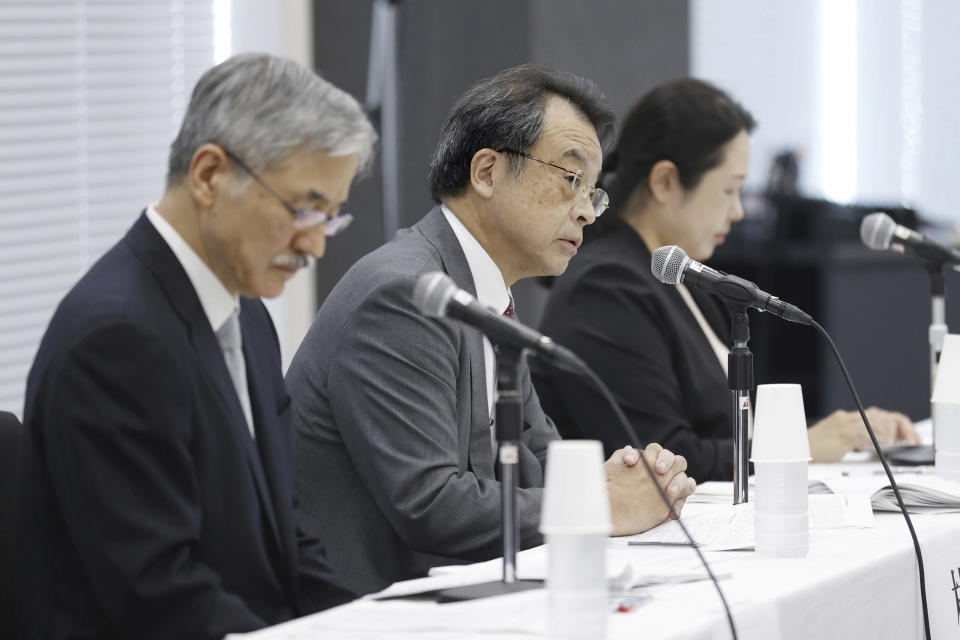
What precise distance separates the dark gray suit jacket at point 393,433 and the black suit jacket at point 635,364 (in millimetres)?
689

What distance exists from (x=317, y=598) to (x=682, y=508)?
67cm

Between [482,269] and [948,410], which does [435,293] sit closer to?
[482,269]

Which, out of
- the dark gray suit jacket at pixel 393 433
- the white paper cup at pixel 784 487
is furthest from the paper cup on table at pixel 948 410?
the dark gray suit jacket at pixel 393 433

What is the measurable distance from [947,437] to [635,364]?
0.66 meters

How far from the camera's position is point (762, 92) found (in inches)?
234

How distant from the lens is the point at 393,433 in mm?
1943

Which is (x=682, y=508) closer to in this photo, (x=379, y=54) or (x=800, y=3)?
(x=379, y=54)

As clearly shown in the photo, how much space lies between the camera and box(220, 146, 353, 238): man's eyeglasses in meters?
1.58

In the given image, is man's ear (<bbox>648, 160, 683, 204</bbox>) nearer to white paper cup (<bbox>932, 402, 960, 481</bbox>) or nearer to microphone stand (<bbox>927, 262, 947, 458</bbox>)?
microphone stand (<bbox>927, 262, 947, 458</bbox>)

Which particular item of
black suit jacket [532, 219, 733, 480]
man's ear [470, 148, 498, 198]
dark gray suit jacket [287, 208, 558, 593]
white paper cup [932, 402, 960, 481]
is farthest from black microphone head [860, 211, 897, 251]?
dark gray suit jacket [287, 208, 558, 593]

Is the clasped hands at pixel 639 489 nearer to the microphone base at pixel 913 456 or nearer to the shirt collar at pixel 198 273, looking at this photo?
the shirt collar at pixel 198 273

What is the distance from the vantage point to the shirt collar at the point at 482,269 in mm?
2199

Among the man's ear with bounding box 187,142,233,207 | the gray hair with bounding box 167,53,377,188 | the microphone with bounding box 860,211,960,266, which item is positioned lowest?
the microphone with bounding box 860,211,960,266

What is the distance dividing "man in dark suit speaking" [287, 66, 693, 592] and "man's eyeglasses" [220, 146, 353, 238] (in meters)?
0.34
